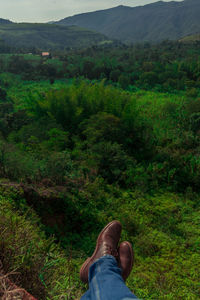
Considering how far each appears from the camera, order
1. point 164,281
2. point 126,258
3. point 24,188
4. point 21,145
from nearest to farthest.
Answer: point 126,258, point 164,281, point 24,188, point 21,145

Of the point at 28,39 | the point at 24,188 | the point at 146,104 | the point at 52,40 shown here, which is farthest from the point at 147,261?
the point at 52,40

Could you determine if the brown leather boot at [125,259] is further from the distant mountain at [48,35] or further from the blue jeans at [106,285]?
the distant mountain at [48,35]

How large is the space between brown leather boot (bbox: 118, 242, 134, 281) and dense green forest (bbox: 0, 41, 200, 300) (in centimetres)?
37

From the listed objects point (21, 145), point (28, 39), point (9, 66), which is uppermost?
point (28, 39)

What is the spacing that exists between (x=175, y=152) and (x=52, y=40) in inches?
3586

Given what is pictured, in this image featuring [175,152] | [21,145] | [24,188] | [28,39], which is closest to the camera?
[24,188]

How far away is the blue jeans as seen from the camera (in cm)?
135

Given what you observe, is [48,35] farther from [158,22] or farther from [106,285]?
[106,285]

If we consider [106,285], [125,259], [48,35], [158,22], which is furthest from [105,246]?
[158,22]

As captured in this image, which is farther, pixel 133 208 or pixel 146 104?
pixel 146 104

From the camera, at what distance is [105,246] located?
7.18 ft

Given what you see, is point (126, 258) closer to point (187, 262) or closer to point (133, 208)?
point (187, 262)

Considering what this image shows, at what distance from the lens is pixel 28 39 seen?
261 feet

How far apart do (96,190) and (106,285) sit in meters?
3.51
